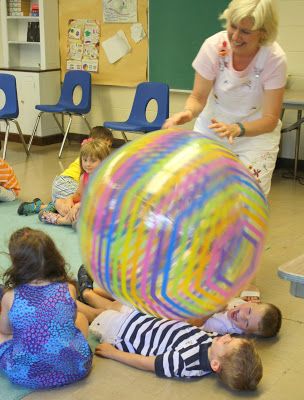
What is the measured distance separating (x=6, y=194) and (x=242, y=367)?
2.95 m

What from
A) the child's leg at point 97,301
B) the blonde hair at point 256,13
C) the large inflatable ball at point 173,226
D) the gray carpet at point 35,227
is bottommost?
the gray carpet at point 35,227

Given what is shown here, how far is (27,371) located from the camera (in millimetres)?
2240

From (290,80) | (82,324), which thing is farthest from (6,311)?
(290,80)

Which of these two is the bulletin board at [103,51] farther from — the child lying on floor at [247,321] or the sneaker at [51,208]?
the child lying on floor at [247,321]

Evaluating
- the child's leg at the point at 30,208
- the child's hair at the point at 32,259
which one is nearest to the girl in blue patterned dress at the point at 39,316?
the child's hair at the point at 32,259

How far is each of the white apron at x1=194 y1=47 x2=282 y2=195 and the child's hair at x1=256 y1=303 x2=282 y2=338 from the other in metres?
0.51

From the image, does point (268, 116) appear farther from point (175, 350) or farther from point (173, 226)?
point (173, 226)

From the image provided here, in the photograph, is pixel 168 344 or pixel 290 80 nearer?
pixel 168 344

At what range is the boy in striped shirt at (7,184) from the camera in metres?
4.64

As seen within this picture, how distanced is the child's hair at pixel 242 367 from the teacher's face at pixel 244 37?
1141 millimetres

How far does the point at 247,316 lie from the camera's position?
261cm

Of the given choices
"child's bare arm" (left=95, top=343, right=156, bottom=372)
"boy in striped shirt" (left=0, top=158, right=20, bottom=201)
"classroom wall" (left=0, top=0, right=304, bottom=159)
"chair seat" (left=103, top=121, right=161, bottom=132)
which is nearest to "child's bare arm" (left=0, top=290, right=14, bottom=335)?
"child's bare arm" (left=95, top=343, right=156, bottom=372)

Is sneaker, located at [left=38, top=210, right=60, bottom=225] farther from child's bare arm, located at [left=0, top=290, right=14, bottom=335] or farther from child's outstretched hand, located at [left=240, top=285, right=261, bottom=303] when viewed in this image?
child's bare arm, located at [left=0, top=290, right=14, bottom=335]

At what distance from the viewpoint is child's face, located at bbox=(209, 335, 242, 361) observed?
2.23m
